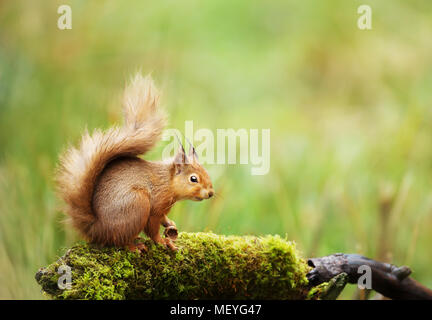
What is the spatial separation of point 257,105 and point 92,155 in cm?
262

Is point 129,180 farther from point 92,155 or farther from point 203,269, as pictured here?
point 203,269

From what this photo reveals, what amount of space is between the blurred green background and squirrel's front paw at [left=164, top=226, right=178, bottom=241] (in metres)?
0.64

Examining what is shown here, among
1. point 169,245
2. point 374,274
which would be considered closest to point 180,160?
point 169,245

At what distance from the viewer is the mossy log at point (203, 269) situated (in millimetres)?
1798

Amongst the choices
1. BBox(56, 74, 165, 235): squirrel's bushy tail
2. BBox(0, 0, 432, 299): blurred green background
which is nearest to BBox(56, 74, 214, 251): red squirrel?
BBox(56, 74, 165, 235): squirrel's bushy tail

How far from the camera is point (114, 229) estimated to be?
1836mm

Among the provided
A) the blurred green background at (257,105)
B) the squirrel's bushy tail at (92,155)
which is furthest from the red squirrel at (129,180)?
the blurred green background at (257,105)

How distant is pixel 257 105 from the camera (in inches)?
168

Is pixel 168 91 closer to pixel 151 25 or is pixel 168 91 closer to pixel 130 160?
pixel 151 25

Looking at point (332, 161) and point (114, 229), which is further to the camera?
point (332, 161)

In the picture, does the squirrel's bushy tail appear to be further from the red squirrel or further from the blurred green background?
the blurred green background

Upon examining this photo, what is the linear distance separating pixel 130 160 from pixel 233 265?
64 cm

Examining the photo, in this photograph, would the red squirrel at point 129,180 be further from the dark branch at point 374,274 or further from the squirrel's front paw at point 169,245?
the dark branch at point 374,274
